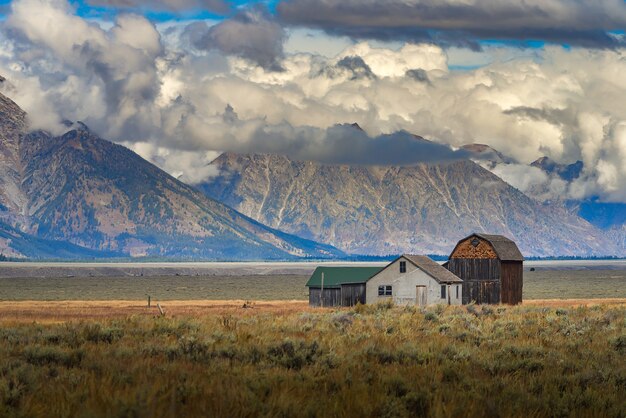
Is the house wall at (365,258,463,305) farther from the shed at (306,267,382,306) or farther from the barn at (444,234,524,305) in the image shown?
the barn at (444,234,524,305)

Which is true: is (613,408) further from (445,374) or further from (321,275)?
(321,275)

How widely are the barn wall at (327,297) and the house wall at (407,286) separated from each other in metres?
3.84

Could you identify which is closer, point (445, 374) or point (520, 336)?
point (445, 374)

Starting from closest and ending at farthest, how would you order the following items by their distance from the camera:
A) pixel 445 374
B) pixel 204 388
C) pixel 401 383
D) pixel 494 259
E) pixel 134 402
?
pixel 134 402
pixel 204 388
pixel 401 383
pixel 445 374
pixel 494 259

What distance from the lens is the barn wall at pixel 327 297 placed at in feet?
Result: 286

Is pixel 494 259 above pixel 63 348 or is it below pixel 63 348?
above

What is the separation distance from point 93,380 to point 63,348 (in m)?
7.01

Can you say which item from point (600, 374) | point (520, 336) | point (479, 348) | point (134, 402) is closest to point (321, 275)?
point (520, 336)

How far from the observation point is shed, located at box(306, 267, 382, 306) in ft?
281

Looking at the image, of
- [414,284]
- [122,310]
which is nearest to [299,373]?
[122,310]

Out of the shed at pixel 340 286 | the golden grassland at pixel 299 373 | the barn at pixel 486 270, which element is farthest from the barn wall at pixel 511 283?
the golden grassland at pixel 299 373

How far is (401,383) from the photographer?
1981cm

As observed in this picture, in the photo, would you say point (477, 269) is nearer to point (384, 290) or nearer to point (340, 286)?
point (384, 290)

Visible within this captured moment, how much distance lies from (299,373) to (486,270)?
65.0m
